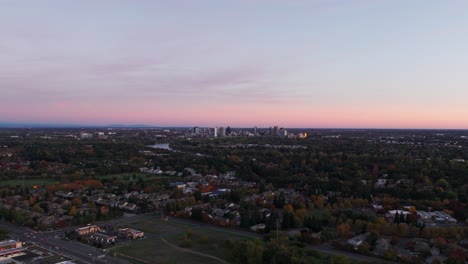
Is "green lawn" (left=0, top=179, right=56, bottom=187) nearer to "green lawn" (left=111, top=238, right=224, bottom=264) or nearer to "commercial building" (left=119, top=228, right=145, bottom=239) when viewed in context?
"commercial building" (left=119, top=228, right=145, bottom=239)

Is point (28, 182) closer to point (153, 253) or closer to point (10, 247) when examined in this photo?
point (10, 247)

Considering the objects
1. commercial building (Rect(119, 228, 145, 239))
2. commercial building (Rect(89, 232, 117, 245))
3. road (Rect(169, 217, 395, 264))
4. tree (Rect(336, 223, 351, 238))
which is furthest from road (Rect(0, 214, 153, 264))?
tree (Rect(336, 223, 351, 238))

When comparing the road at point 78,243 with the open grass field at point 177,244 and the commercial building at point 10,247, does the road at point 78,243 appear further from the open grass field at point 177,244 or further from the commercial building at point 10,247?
the commercial building at point 10,247

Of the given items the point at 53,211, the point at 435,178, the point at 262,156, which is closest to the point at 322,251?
the point at 53,211

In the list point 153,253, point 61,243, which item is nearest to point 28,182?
point 61,243

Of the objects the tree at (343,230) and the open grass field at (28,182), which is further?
the open grass field at (28,182)

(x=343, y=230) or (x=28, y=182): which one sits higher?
(x=343, y=230)

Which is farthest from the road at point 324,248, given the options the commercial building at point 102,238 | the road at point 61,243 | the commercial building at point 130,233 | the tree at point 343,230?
the road at point 61,243

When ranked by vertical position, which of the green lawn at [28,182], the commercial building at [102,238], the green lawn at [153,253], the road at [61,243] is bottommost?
the road at [61,243]

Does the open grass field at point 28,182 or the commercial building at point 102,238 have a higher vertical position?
the open grass field at point 28,182
